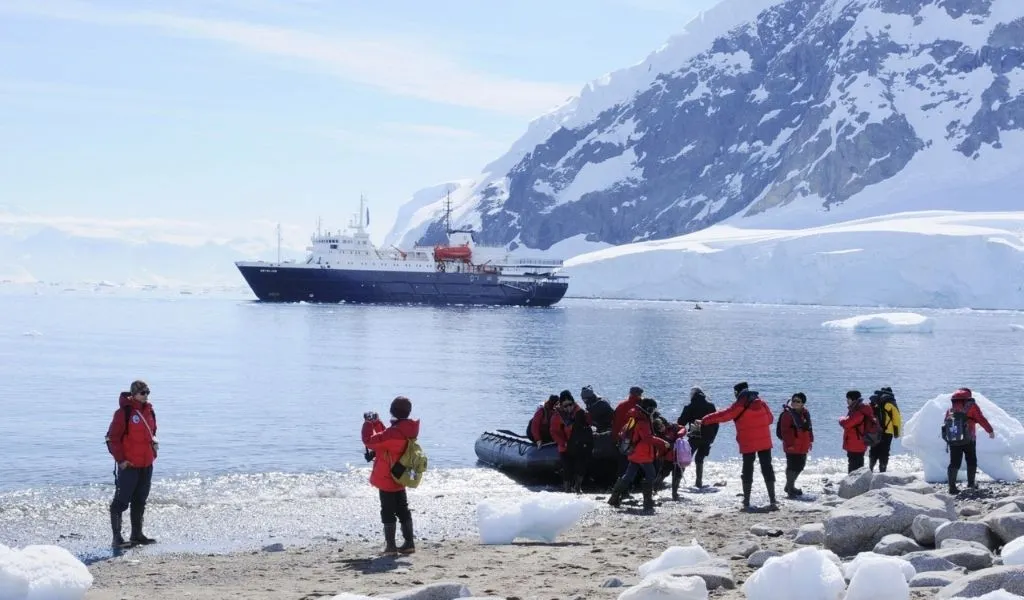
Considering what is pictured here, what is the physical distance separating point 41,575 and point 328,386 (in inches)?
980

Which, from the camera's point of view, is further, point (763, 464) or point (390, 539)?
point (763, 464)

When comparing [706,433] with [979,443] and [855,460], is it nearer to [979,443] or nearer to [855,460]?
[855,460]

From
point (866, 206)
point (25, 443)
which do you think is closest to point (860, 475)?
point (25, 443)

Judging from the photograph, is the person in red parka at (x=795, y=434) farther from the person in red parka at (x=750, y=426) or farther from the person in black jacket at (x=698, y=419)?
the person in black jacket at (x=698, y=419)

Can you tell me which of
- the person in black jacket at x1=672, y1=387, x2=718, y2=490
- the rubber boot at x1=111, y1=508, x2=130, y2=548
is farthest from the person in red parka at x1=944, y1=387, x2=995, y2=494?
the rubber boot at x1=111, y1=508, x2=130, y2=548

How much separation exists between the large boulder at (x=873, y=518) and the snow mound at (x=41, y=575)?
6094 millimetres

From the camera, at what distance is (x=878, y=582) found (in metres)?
7.31

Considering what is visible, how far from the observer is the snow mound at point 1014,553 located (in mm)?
8250

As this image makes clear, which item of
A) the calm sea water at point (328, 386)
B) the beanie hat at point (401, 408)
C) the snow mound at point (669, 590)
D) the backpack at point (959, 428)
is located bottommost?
the calm sea water at point (328, 386)

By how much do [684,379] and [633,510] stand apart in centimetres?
2278

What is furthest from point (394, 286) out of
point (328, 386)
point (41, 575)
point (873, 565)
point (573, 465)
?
point (873, 565)

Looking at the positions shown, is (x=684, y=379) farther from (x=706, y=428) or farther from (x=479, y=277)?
(x=479, y=277)

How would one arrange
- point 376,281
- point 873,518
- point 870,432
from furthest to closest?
point 376,281 → point 870,432 → point 873,518

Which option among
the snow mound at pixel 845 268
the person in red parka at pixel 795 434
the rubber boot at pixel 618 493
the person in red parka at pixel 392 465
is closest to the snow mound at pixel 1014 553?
the person in red parka at pixel 392 465
